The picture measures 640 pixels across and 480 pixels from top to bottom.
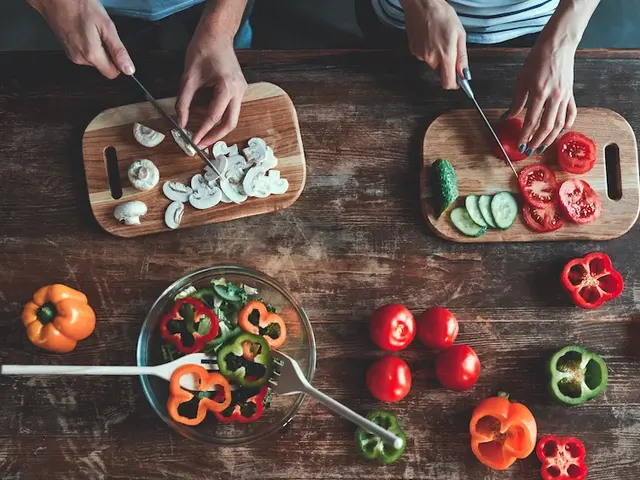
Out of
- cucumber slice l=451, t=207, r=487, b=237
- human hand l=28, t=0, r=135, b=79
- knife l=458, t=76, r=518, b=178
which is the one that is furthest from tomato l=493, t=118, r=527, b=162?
human hand l=28, t=0, r=135, b=79

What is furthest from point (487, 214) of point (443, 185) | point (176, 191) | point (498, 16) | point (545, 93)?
point (176, 191)

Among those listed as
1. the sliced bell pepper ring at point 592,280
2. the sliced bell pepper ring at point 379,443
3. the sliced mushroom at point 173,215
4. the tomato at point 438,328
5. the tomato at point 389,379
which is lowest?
the sliced bell pepper ring at point 379,443

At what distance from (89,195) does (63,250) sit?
20 cm

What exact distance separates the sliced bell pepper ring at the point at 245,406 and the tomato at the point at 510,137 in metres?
1.10

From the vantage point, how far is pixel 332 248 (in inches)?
86.0

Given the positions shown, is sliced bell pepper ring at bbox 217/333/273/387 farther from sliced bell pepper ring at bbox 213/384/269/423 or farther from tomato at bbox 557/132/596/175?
tomato at bbox 557/132/596/175

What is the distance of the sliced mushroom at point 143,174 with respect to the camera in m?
2.12

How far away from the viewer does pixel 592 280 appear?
215 cm

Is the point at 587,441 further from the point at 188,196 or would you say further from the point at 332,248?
the point at 188,196

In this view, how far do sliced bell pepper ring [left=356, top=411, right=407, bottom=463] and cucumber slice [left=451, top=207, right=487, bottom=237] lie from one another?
0.65 m

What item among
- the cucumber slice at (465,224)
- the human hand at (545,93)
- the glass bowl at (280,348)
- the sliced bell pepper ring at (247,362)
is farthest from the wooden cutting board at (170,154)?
the human hand at (545,93)

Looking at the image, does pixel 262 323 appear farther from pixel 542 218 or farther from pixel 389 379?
pixel 542 218

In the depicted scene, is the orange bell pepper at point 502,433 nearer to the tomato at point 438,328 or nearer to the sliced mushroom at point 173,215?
the tomato at point 438,328

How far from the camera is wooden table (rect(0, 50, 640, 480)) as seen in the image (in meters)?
2.10
